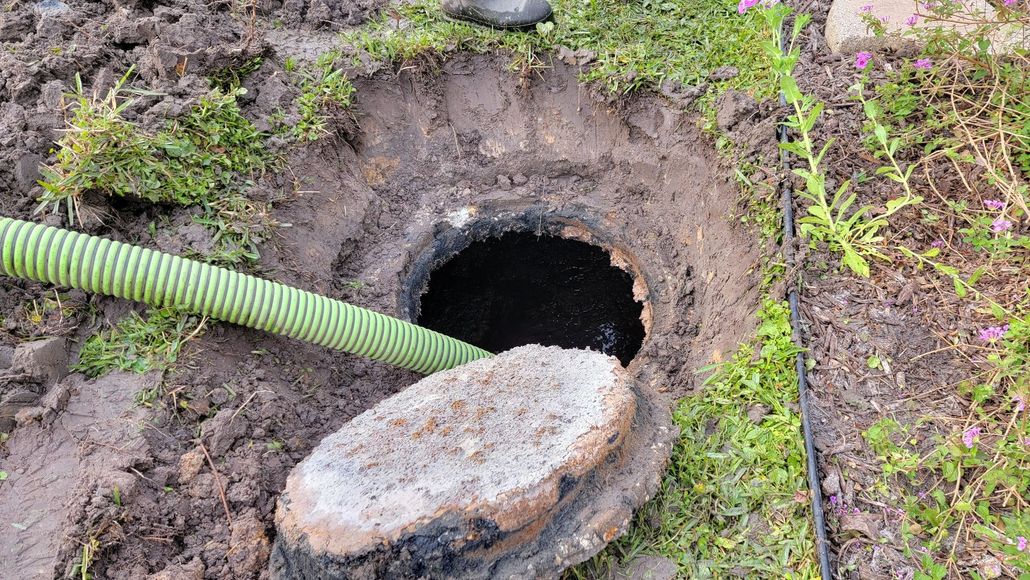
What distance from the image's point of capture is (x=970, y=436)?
2.03 meters

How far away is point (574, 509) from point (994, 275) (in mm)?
2028

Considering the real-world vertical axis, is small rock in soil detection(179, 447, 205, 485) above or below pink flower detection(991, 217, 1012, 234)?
below

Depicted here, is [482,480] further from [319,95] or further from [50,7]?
[50,7]

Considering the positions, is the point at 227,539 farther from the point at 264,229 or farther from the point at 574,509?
the point at 264,229

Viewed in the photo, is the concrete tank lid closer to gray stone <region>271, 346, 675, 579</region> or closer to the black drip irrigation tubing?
gray stone <region>271, 346, 675, 579</region>

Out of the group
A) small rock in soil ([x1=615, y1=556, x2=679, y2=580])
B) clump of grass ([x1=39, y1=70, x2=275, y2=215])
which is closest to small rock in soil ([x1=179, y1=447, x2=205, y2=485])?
clump of grass ([x1=39, y1=70, x2=275, y2=215])

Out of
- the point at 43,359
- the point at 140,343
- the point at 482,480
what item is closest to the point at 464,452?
the point at 482,480

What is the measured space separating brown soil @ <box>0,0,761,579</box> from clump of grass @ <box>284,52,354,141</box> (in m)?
0.10

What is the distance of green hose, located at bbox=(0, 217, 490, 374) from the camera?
2398 millimetres

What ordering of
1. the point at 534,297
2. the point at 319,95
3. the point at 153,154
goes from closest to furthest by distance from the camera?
1. the point at 153,154
2. the point at 319,95
3. the point at 534,297

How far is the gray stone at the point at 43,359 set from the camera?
237 centimetres

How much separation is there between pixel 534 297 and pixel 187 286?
232cm

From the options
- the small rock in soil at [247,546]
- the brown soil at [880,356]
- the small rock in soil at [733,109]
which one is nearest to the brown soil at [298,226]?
the small rock in soil at [247,546]

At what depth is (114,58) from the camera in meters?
3.24
